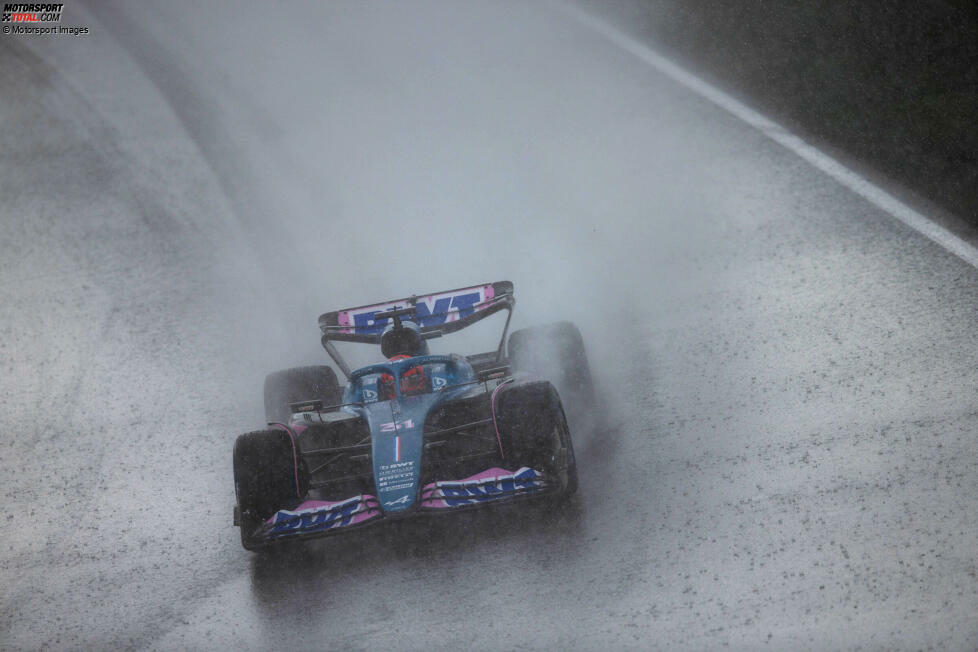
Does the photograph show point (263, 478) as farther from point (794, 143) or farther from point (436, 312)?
point (794, 143)

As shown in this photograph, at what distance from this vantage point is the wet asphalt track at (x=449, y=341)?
5023 mm

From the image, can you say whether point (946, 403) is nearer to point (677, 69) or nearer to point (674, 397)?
point (674, 397)

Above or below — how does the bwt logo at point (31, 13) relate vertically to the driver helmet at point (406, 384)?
above

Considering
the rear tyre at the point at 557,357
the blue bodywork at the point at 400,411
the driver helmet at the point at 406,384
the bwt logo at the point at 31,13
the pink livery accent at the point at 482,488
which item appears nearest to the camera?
the pink livery accent at the point at 482,488

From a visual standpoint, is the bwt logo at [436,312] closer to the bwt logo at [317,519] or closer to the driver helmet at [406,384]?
the driver helmet at [406,384]

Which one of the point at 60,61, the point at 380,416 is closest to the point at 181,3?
the point at 60,61

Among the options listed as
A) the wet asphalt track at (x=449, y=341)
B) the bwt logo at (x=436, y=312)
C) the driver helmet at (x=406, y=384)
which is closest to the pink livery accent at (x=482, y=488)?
the wet asphalt track at (x=449, y=341)

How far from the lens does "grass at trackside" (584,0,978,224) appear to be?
9875 millimetres

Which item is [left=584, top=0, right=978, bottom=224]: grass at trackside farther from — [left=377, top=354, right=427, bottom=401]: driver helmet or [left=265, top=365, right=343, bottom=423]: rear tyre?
[left=265, top=365, right=343, bottom=423]: rear tyre

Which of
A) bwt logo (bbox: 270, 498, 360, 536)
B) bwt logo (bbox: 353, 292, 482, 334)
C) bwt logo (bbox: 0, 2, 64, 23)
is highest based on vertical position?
bwt logo (bbox: 0, 2, 64, 23)

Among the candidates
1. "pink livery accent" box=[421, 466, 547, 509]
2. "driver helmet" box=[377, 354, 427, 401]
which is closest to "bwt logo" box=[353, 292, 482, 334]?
"driver helmet" box=[377, 354, 427, 401]

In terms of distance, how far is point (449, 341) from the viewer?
397 inches

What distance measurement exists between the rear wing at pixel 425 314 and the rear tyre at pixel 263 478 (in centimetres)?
229

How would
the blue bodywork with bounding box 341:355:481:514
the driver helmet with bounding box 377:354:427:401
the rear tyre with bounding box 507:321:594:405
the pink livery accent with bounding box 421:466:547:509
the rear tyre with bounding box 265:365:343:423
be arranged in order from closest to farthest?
the pink livery accent with bounding box 421:466:547:509 → the blue bodywork with bounding box 341:355:481:514 → the driver helmet with bounding box 377:354:427:401 → the rear tyre with bounding box 507:321:594:405 → the rear tyre with bounding box 265:365:343:423
